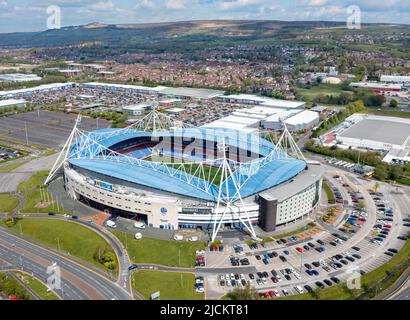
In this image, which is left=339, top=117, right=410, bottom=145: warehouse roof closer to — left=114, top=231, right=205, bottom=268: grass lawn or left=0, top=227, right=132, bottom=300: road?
left=114, top=231, right=205, bottom=268: grass lawn

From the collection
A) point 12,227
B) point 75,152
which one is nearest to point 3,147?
point 75,152

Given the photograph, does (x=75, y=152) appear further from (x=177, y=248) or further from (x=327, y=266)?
(x=327, y=266)

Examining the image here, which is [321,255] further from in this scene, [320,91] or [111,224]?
[320,91]

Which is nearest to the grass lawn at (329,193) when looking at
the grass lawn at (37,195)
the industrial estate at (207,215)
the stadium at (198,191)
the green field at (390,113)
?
the industrial estate at (207,215)

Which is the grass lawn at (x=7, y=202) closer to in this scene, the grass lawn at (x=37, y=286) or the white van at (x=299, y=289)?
the grass lawn at (x=37, y=286)

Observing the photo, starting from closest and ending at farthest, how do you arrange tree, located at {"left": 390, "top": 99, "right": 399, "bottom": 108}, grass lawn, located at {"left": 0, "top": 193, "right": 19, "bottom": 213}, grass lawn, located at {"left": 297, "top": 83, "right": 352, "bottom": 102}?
grass lawn, located at {"left": 0, "top": 193, "right": 19, "bottom": 213} → tree, located at {"left": 390, "top": 99, "right": 399, "bottom": 108} → grass lawn, located at {"left": 297, "top": 83, "right": 352, "bottom": 102}

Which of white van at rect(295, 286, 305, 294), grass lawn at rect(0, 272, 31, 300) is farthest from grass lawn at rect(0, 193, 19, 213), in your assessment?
white van at rect(295, 286, 305, 294)
